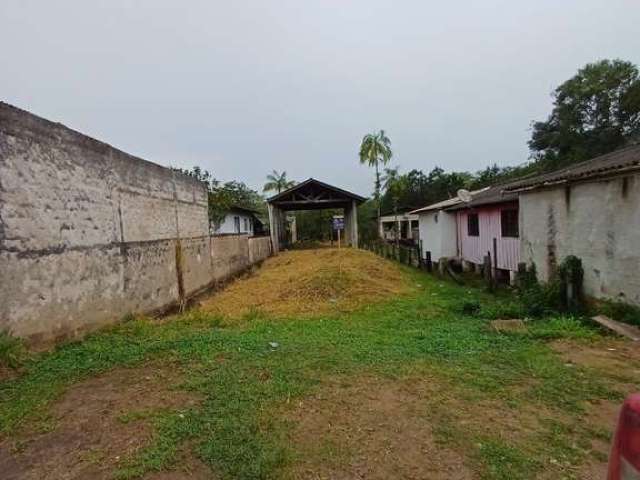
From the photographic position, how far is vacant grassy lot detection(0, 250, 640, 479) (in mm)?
2719

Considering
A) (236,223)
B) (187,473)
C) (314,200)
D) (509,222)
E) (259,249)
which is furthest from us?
(236,223)

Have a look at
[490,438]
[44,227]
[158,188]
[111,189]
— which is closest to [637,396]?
[490,438]

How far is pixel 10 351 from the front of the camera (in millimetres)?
4457

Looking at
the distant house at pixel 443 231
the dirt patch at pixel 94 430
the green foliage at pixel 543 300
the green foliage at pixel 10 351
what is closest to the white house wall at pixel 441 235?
the distant house at pixel 443 231

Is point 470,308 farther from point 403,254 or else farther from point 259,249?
point 259,249

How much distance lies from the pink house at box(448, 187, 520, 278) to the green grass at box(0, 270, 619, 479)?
16.2 ft

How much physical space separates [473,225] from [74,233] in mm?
13207

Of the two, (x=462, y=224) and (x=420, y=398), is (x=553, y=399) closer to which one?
(x=420, y=398)

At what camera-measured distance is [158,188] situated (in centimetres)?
916

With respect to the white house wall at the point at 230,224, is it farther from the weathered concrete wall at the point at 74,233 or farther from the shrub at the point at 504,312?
the shrub at the point at 504,312

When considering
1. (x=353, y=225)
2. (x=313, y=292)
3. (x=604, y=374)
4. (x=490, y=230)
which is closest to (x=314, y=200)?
(x=353, y=225)

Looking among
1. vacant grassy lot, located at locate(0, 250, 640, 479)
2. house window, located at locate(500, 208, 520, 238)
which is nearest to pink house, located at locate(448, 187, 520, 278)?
house window, located at locate(500, 208, 520, 238)

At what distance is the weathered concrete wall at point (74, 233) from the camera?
4.75 meters

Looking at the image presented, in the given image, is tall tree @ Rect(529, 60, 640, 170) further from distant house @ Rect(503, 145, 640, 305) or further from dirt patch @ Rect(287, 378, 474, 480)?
dirt patch @ Rect(287, 378, 474, 480)
